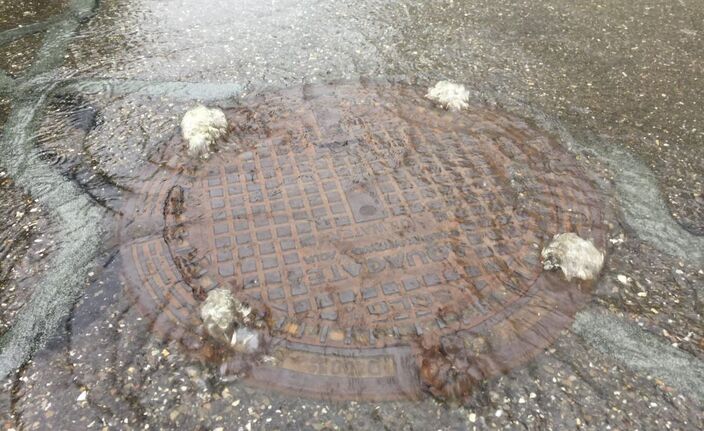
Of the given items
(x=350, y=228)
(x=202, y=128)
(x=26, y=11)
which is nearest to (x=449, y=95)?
(x=350, y=228)

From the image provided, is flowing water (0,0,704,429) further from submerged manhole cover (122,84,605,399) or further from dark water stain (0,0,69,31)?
dark water stain (0,0,69,31)

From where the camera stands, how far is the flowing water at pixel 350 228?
2275 mm

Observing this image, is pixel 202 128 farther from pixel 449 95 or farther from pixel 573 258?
pixel 573 258

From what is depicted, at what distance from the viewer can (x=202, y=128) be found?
136 inches

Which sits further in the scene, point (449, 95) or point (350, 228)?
point (449, 95)

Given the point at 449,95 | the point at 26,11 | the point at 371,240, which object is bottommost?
the point at 26,11

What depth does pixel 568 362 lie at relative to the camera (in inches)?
94.1

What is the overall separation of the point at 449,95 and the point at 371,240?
1.51 metres

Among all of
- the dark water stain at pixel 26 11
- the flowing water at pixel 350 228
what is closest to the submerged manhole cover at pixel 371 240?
the flowing water at pixel 350 228

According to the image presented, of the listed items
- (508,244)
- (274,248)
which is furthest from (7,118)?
(508,244)

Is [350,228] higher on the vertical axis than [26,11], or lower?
higher

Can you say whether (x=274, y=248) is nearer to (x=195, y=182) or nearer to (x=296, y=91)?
(x=195, y=182)

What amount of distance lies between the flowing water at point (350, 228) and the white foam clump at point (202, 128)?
0.25 ft

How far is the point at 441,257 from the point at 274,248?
86cm
